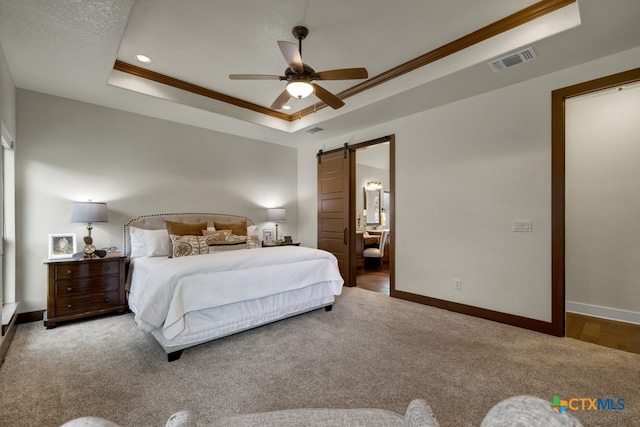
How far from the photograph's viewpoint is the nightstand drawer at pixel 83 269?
3.11 meters

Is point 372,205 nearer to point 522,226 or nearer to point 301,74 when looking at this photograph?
point 522,226

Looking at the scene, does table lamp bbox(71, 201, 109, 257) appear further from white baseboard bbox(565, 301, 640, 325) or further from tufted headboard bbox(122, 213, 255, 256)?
white baseboard bbox(565, 301, 640, 325)

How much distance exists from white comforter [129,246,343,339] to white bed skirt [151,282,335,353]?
0.09 meters

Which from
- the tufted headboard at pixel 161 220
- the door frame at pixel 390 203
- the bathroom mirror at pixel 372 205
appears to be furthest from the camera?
the bathroom mirror at pixel 372 205

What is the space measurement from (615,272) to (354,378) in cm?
359

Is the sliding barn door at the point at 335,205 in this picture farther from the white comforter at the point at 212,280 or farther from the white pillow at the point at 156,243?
the white pillow at the point at 156,243

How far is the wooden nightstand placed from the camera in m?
3.07

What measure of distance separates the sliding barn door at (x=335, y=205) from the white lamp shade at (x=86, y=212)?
11.1ft

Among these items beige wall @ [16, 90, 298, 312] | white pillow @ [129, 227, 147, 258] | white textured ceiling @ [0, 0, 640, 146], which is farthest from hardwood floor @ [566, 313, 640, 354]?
white pillow @ [129, 227, 147, 258]

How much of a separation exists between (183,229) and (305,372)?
2759 millimetres

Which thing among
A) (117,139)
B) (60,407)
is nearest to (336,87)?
(117,139)

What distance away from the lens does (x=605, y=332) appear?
9.71ft

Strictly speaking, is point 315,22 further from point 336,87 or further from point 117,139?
point 117,139

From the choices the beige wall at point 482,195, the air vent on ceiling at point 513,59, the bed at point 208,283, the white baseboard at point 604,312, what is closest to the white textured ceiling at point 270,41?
the air vent on ceiling at point 513,59
